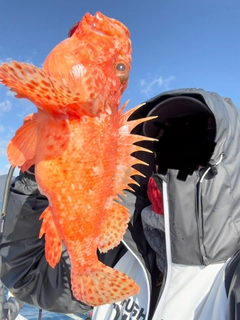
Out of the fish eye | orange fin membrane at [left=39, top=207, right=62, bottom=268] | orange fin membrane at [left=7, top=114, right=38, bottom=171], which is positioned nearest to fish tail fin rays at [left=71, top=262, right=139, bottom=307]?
orange fin membrane at [left=39, top=207, right=62, bottom=268]

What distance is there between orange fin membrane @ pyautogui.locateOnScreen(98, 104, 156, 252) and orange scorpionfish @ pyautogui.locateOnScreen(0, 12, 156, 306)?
0.22 ft

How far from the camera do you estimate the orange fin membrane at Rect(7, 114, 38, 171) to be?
1210mm

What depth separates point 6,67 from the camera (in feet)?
3.08

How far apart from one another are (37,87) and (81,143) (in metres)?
0.36

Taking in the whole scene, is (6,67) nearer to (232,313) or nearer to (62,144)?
(62,144)

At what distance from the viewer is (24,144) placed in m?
1.21

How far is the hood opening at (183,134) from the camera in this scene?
1.81 m

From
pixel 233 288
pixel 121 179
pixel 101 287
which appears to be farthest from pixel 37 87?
pixel 233 288

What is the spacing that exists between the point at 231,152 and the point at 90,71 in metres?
1.12

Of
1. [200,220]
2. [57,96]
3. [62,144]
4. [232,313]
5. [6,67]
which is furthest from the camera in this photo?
[200,220]

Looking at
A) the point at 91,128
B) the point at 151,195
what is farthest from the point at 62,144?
the point at 151,195

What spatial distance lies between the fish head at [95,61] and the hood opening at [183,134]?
0.73 metres

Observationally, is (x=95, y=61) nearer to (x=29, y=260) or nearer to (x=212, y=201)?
(x=212, y=201)

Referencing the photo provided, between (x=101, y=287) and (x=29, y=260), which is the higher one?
(x=101, y=287)
